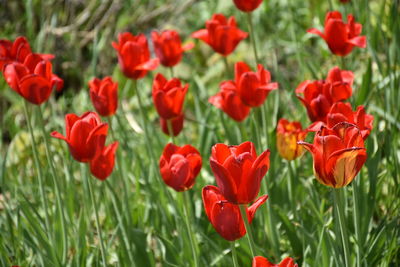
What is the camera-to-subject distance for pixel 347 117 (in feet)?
4.86

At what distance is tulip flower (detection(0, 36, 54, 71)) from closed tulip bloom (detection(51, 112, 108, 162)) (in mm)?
403

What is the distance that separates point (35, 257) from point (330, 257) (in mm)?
895

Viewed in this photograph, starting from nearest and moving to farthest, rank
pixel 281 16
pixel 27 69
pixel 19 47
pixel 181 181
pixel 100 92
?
1. pixel 181 181
2. pixel 27 69
3. pixel 19 47
4. pixel 100 92
5. pixel 281 16

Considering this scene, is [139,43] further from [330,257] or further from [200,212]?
[330,257]

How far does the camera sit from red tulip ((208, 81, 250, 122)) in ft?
6.39

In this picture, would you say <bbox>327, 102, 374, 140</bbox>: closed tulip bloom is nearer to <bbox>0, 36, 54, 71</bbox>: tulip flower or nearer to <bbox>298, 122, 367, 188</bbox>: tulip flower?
<bbox>298, 122, 367, 188</bbox>: tulip flower

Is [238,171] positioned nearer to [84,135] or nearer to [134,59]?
[84,135]

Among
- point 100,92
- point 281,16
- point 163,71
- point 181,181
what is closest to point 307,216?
point 181,181

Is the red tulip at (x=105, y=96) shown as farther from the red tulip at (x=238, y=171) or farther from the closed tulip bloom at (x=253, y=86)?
the red tulip at (x=238, y=171)

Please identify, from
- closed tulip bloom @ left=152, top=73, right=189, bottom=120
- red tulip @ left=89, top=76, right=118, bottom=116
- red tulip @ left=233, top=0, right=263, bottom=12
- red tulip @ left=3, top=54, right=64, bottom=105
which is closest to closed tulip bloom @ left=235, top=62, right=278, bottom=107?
closed tulip bloom @ left=152, top=73, right=189, bottom=120

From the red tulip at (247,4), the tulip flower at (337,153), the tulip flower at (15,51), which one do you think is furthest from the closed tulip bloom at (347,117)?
the tulip flower at (15,51)

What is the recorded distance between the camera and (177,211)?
198 cm

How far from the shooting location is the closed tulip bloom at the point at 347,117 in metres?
1.39

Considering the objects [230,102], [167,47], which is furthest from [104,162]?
[167,47]
